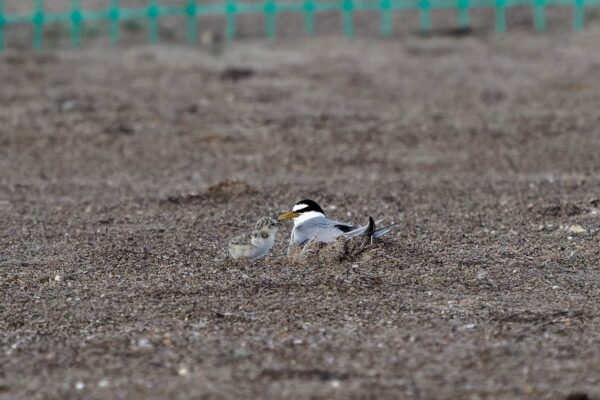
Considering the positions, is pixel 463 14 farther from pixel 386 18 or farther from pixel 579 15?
pixel 579 15

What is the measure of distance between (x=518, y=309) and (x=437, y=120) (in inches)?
299

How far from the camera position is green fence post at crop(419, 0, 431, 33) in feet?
67.5

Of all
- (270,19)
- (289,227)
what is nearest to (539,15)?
(270,19)

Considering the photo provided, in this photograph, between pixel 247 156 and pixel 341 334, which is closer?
pixel 341 334

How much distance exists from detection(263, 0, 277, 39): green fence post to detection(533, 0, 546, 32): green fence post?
15.5ft

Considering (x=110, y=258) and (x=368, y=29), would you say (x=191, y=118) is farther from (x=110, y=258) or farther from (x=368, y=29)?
(x=368, y=29)

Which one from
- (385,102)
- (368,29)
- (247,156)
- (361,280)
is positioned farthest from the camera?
(368,29)

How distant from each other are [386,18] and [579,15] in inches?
143

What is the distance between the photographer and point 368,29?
70.7 feet

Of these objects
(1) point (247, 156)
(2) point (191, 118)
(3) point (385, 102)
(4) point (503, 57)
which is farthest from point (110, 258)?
(4) point (503, 57)

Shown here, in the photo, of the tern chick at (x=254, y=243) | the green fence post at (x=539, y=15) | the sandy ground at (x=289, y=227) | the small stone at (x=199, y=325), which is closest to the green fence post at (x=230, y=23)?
the sandy ground at (x=289, y=227)

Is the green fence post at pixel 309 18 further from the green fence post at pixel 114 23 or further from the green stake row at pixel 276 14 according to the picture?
the green fence post at pixel 114 23

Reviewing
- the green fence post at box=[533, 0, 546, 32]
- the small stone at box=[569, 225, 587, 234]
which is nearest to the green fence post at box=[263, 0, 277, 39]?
the green fence post at box=[533, 0, 546, 32]

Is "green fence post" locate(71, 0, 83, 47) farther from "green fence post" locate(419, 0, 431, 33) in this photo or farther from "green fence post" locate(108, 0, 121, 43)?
"green fence post" locate(419, 0, 431, 33)
